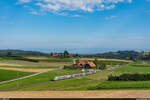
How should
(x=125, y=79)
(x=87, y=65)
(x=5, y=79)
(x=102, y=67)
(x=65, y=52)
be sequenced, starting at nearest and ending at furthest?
(x=125, y=79) < (x=5, y=79) < (x=102, y=67) < (x=87, y=65) < (x=65, y=52)

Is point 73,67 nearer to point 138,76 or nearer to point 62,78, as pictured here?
point 62,78

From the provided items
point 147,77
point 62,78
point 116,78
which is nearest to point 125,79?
point 116,78

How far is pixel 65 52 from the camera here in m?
152

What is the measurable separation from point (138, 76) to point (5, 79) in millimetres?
38567

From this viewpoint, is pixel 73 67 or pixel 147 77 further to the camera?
pixel 73 67

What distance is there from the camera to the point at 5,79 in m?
43.8

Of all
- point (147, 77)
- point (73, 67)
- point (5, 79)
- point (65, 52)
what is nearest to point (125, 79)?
point (147, 77)

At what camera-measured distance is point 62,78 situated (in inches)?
1774

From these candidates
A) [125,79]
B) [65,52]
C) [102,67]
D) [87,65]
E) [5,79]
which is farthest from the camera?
[65,52]

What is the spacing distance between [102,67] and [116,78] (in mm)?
38367

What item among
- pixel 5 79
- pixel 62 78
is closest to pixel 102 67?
pixel 62 78

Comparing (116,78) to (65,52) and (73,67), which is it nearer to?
(73,67)

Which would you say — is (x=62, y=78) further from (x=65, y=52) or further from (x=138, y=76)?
(x=65, y=52)

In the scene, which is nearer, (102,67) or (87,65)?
(102,67)
